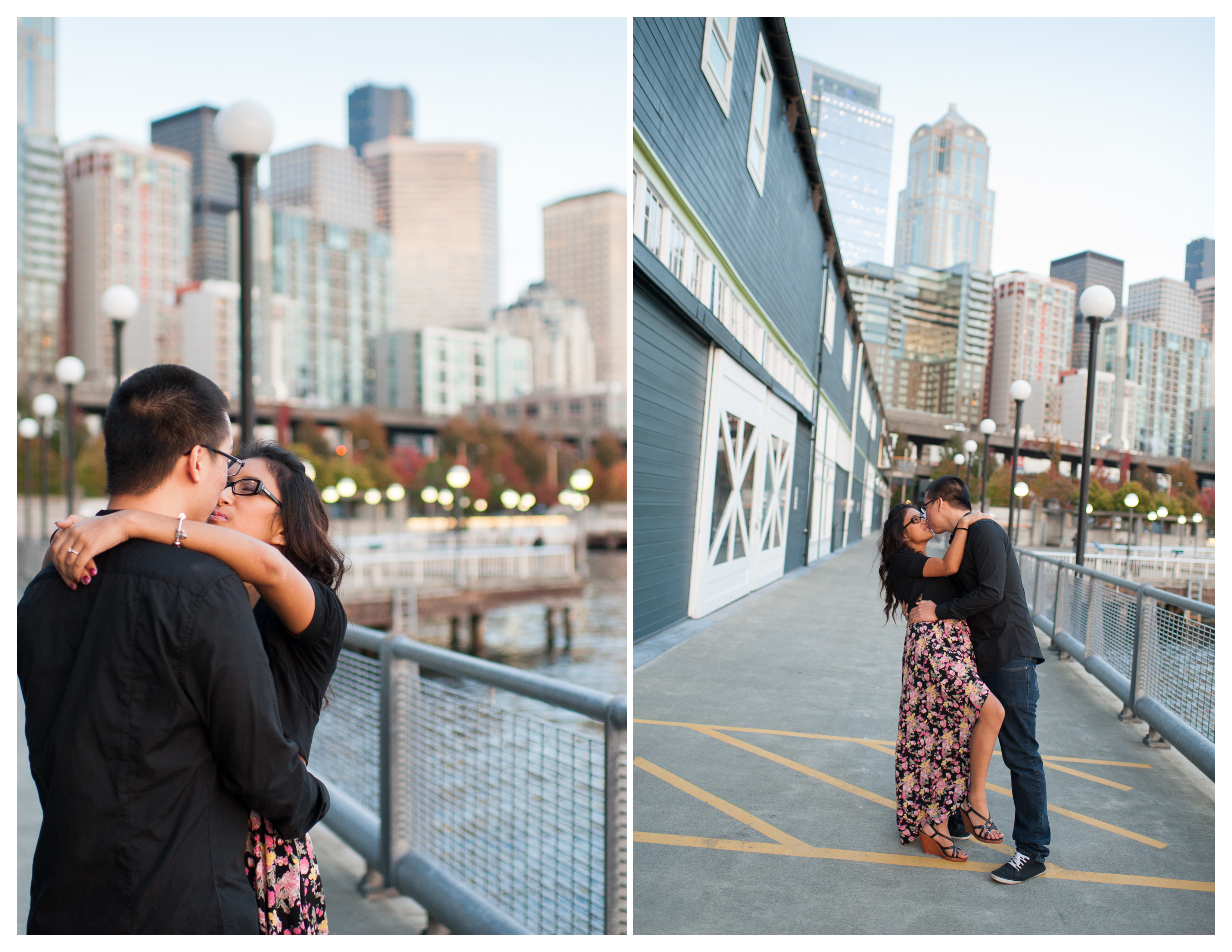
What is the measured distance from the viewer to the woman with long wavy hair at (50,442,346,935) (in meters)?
1.75

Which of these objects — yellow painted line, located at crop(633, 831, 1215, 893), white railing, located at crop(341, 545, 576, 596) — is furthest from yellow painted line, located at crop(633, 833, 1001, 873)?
white railing, located at crop(341, 545, 576, 596)

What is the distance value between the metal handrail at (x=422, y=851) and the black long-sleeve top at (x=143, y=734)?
993 mm

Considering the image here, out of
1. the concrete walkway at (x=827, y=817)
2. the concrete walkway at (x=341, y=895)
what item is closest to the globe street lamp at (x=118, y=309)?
the concrete walkway at (x=341, y=895)

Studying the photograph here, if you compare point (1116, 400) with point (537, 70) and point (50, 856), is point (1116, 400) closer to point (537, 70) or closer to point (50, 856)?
point (537, 70)

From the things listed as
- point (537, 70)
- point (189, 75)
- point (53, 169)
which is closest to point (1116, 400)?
point (537, 70)

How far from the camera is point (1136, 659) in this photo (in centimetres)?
464

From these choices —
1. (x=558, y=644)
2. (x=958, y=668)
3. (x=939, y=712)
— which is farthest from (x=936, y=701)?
(x=558, y=644)

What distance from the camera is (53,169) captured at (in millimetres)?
89375

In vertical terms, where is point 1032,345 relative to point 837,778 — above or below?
above

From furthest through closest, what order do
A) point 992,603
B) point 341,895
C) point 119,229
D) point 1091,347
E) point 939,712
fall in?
point 119,229, point 341,895, point 939,712, point 992,603, point 1091,347

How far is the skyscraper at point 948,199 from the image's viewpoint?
9.11ft

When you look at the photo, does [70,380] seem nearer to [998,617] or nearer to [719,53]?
[719,53]

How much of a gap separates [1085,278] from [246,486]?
2501 millimetres

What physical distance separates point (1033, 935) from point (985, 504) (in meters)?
1.64
